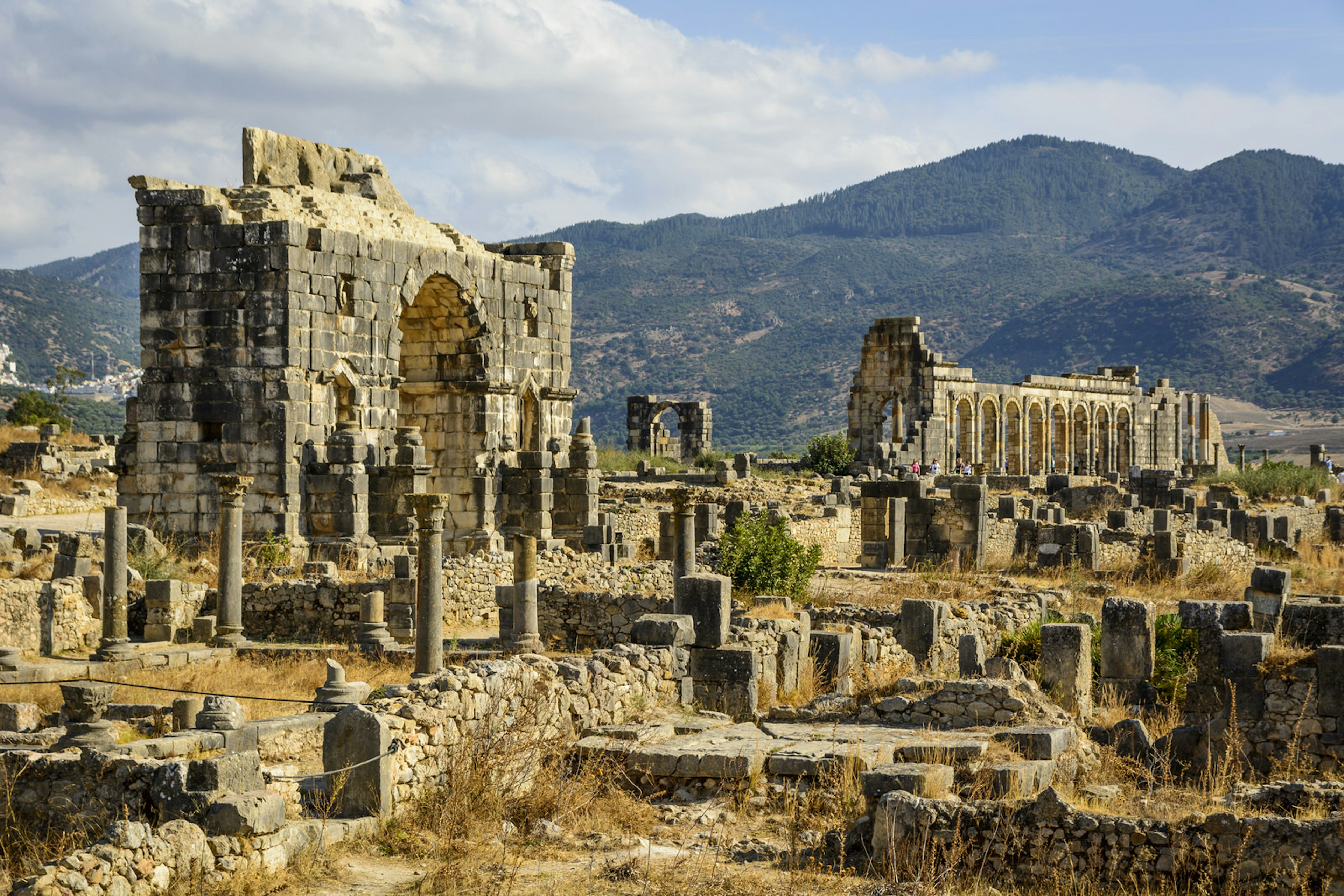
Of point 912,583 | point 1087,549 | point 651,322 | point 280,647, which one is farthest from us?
point 651,322

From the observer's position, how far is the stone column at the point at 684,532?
632 inches

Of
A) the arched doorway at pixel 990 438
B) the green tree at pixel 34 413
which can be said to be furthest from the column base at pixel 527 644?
the green tree at pixel 34 413

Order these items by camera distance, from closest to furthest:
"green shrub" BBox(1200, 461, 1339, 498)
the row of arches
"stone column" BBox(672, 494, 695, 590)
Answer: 1. "stone column" BBox(672, 494, 695, 590)
2. "green shrub" BBox(1200, 461, 1339, 498)
3. the row of arches

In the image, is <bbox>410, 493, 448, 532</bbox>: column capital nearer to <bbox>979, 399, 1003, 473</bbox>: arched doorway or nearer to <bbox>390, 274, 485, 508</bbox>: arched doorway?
<bbox>390, 274, 485, 508</bbox>: arched doorway

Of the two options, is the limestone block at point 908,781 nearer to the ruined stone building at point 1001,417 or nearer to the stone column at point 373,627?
the stone column at point 373,627

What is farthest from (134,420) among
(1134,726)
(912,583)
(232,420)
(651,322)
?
(651,322)

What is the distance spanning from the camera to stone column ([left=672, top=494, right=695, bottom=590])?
→ 1606 cm

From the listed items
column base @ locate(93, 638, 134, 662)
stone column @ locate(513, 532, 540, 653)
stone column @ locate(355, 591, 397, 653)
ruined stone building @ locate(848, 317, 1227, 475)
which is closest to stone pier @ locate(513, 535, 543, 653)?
stone column @ locate(513, 532, 540, 653)

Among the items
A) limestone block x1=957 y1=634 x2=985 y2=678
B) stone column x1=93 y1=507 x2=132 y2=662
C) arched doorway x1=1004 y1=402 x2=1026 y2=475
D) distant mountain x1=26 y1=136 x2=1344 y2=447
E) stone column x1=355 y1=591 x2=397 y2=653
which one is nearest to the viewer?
limestone block x1=957 y1=634 x2=985 y2=678

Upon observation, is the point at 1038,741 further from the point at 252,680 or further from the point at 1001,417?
the point at 1001,417

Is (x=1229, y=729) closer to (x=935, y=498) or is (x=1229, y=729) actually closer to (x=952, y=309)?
(x=935, y=498)

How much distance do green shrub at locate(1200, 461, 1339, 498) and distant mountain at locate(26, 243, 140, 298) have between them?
507 ft

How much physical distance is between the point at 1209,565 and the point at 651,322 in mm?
125787

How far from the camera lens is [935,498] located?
2558 cm
